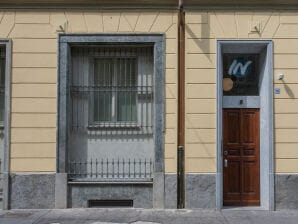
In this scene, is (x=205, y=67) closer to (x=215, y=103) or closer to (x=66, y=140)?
(x=215, y=103)

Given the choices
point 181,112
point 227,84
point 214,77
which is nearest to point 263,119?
point 227,84

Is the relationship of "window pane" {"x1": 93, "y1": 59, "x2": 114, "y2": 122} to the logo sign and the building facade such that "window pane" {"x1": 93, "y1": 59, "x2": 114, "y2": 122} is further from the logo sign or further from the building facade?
the logo sign

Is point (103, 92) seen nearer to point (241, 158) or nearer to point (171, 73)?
point (171, 73)

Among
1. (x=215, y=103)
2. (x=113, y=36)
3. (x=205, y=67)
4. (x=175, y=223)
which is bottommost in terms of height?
(x=175, y=223)

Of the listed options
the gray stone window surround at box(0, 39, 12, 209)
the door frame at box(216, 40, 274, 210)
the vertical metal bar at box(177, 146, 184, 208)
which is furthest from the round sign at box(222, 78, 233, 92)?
the gray stone window surround at box(0, 39, 12, 209)

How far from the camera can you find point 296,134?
356 inches

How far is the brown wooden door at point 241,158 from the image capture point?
9.41m

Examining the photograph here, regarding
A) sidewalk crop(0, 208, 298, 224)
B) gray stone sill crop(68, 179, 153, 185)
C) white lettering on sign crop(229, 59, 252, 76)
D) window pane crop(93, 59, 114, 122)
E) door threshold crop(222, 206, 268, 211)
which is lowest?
sidewalk crop(0, 208, 298, 224)

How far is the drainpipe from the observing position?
898 cm

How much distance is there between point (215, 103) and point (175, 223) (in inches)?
105

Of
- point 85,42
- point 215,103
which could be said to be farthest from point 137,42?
point 215,103

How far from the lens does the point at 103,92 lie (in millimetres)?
9547

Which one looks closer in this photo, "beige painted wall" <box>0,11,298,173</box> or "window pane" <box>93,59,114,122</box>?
"beige painted wall" <box>0,11,298,173</box>

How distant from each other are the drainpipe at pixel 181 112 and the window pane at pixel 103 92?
1.56m
